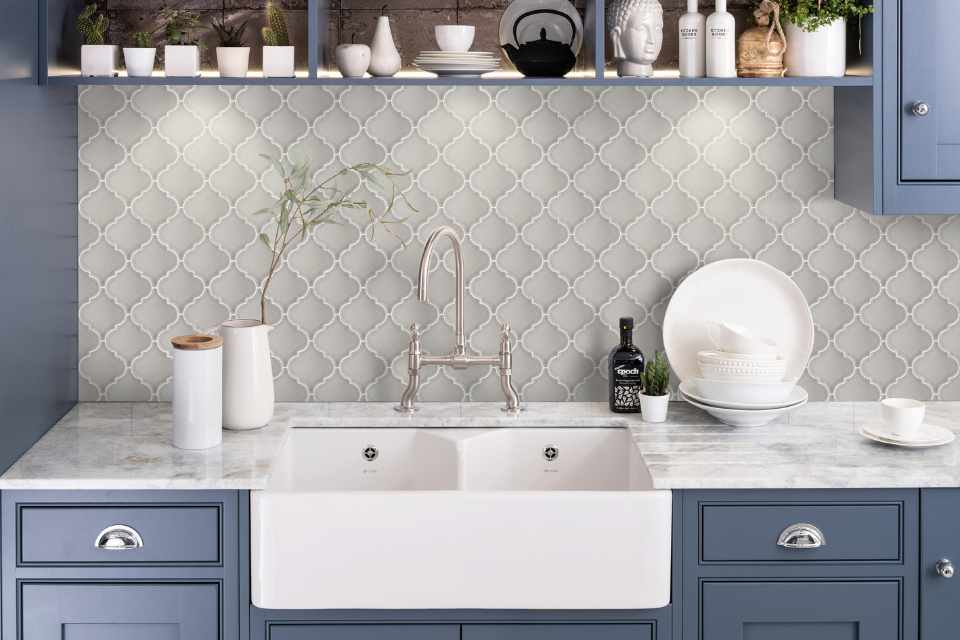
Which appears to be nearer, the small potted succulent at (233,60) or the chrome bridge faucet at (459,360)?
the small potted succulent at (233,60)

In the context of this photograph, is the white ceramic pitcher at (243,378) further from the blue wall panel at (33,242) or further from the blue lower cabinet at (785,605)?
the blue lower cabinet at (785,605)

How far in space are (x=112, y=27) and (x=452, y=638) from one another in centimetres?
168

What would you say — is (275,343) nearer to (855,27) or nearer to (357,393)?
(357,393)

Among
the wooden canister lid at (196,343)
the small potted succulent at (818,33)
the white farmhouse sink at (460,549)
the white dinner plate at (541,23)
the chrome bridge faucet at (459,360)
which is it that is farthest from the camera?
the chrome bridge faucet at (459,360)

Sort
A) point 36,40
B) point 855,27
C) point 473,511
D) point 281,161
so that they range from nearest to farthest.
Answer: point 473,511 → point 36,40 → point 855,27 → point 281,161

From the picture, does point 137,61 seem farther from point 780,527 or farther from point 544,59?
point 780,527

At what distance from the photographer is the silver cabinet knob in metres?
2.29

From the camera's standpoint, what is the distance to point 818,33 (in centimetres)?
255

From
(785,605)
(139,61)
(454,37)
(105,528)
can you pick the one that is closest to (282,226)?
(139,61)

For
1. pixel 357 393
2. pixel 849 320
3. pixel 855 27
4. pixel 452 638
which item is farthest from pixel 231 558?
pixel 855 27

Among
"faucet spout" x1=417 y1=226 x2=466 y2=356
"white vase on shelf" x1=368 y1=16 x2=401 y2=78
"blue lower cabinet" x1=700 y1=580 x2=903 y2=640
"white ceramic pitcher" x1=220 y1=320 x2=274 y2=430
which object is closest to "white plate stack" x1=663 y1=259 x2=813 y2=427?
"faucet spout" x1=417 y1=226 x2=466 y2=356

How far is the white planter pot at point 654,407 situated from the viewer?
2.67m

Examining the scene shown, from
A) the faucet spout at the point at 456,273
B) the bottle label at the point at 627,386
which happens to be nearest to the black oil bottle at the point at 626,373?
the bottle label at the point at 627,386

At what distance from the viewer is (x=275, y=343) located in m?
2.88
